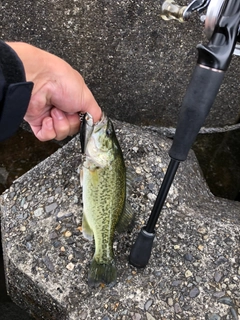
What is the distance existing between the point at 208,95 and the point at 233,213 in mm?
1290

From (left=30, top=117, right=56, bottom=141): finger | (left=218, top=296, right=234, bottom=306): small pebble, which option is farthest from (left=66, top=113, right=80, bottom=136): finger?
(left=218, top=296, right=234, bottom=306): small pebble

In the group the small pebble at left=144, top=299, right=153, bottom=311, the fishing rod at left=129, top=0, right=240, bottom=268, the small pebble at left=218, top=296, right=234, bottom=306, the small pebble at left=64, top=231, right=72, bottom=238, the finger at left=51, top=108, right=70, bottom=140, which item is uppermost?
the fishing rod at left=129, top=0, right=240, bottom=268

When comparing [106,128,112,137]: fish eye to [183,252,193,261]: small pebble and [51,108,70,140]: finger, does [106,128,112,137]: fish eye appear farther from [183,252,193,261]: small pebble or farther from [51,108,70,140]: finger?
[183,252,193,261]: small pebble

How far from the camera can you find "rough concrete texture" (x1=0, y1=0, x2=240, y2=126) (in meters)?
2.84

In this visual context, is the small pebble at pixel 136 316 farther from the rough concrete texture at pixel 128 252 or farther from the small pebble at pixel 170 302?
the small pebble at pixel 170 302

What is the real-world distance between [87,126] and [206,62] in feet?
3.06

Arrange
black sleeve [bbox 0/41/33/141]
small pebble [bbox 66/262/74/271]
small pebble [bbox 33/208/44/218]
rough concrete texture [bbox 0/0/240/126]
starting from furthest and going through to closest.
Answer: rough concrete texture [bbox 0/0/240/126]
small pebble [bbox 33/208/44/218]
small pebble [bbox 66/262/74/271]
black sleeve [bbox 0/41/33/141]

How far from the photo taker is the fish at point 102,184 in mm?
2266

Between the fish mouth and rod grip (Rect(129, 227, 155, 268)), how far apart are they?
2.03 feet

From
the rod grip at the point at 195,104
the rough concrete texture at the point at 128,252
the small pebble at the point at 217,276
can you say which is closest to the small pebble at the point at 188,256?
the rough concrete texture at the point at 128,252

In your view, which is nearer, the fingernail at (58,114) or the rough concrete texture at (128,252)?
the rough concrete texture at (128,252)

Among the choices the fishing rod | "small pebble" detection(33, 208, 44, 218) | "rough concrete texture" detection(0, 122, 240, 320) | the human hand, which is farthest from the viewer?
"small pebble" detection(33, 208, 44, 218)

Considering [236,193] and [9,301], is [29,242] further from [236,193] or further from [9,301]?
[236,193]

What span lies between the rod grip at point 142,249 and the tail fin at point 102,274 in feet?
0.38
